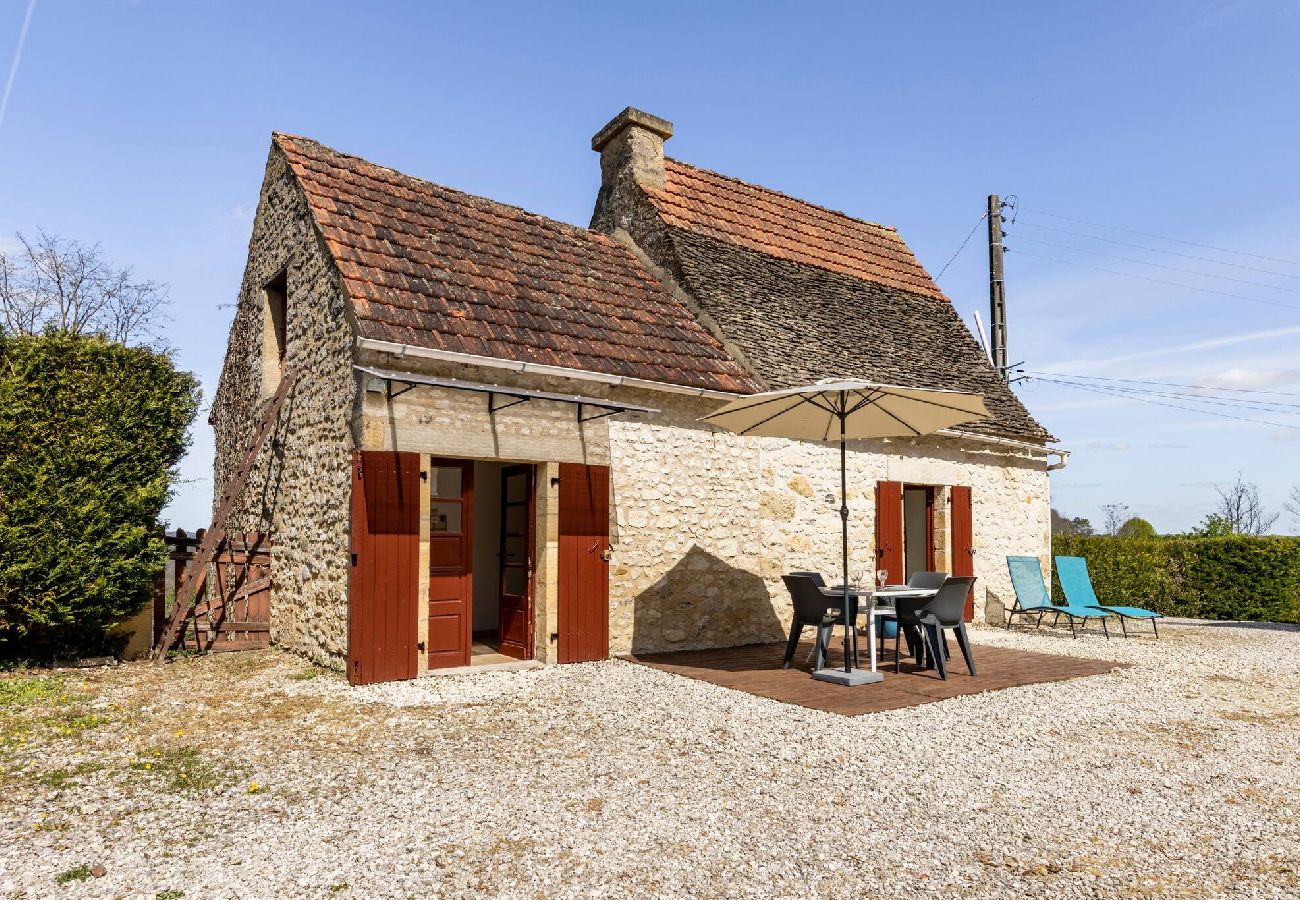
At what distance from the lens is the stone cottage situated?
287 inches

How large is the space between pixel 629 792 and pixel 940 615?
3.75 metres

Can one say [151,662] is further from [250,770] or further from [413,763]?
[413,763]

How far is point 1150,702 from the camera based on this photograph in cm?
649

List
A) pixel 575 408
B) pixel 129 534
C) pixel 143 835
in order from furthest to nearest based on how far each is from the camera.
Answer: pixel 575 408 < pixel 129 534 < pixel 143 835

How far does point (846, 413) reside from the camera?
7184mm

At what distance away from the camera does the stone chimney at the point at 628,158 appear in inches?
464

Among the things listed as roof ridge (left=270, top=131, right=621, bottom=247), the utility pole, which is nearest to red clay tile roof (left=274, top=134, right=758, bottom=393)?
roof ridge (left=270, top=131, right=621, bottom=247)

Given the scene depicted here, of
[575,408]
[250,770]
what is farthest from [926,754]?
[575,408]

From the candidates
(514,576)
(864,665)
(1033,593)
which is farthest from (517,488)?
(1033,593)

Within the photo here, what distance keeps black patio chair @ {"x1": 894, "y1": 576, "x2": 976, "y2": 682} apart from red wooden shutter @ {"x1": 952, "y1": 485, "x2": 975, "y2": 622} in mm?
4277

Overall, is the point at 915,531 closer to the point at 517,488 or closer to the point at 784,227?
the point at 784,227

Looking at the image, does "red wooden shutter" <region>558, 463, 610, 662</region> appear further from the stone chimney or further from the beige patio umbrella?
the stone chimney

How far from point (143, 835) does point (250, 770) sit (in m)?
0.96

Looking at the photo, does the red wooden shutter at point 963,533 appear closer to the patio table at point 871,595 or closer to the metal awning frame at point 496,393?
the patio table at point 871,595
